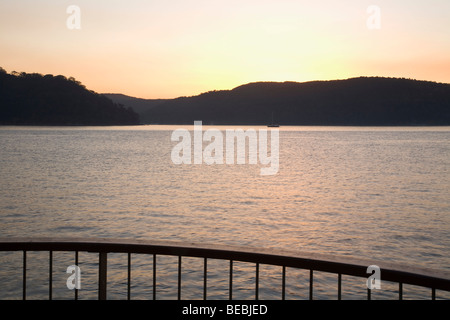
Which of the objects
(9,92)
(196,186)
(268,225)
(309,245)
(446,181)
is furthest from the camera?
(9,92)

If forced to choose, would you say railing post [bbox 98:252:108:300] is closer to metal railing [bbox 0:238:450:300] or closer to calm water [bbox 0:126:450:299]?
metal railing [bbox 0:238:450:300]

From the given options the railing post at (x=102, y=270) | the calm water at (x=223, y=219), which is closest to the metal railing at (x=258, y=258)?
the railing post at (x=102, y=270)

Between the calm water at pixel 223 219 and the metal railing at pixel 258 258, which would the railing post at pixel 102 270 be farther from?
the calm water at pixel 223 219

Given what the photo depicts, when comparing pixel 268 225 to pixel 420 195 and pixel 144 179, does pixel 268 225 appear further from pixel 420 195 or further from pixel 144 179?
pixel 144 179

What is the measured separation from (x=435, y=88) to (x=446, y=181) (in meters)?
171

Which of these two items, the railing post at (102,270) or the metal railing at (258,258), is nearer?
the metal railing at (258,258)

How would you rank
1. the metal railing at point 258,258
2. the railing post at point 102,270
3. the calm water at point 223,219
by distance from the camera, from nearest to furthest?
the metal railing at point 258,258 < the railing post at point 102,270 < the calm water at point 223,219

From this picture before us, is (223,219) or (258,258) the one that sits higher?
(258,258)

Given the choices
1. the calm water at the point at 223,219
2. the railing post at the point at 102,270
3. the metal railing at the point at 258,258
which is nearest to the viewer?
the metal railing at the point at 258,258

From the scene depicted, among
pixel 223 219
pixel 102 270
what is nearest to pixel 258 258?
pixel 102 270

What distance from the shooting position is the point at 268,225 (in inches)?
850

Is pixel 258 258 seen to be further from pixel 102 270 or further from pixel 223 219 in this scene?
pixel 223 219

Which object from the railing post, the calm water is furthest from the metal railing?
the calm water
